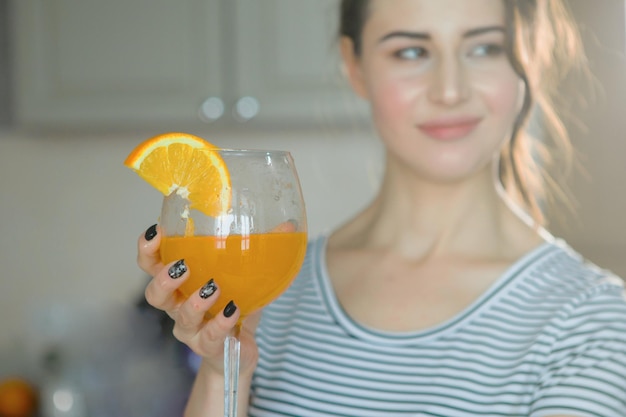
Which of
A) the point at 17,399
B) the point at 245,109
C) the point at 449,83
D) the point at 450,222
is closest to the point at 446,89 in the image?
the point at 449,83

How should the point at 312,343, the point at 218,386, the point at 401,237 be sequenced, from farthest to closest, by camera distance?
the point at 401,237, the point at 312,343, the point at 218,386

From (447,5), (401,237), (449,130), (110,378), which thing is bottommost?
(110,378)

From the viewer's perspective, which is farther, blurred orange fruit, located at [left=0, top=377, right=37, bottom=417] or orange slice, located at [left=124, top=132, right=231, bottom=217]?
blurred orange fruit, located at [left=0, top=377, right=37, bottom=417]

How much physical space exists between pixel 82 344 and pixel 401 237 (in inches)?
71.1

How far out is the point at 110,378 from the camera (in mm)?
2814

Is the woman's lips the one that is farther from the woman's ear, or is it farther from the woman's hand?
the woman's hand

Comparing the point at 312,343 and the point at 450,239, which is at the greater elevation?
the point at 450,239

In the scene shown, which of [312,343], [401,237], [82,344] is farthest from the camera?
[82,344]

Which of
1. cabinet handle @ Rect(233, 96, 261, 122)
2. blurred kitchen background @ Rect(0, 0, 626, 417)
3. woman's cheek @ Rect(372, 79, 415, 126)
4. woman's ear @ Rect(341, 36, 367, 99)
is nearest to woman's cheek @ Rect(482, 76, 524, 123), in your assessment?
woman's cheek @ Rect(372, 79, 415, 126)

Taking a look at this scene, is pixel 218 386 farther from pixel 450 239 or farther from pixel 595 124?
pixel 595 124

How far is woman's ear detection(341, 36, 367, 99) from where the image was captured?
163cm

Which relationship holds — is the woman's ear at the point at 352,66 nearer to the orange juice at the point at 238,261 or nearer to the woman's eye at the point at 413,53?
the woman's eye at the point at 413,53

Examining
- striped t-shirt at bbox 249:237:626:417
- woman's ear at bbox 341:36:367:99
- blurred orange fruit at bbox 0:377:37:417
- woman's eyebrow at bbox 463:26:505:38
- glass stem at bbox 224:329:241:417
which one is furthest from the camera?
blurred orange fruit at bbox 0:377:37:417

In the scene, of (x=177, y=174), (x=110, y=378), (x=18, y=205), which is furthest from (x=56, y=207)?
(x=177, y=174)
